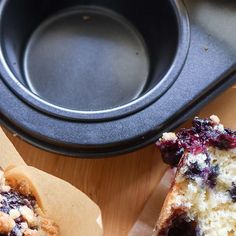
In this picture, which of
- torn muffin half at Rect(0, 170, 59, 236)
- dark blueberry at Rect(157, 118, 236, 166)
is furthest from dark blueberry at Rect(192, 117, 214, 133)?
torn muffin half at Rect(0, 170, 59, 236)

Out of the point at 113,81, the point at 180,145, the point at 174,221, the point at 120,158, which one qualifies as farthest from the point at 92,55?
the point at 174,221

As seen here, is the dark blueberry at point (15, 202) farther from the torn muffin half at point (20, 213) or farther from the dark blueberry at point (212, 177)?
the dark blueberry at point (212, 177)

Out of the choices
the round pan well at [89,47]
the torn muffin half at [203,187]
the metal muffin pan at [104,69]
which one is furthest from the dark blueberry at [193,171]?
the round pan well at [89,47]

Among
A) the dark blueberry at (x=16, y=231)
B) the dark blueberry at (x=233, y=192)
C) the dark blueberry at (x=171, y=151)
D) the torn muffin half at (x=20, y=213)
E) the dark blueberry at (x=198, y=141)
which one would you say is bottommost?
the dark blueberry at (x=16, y=231)

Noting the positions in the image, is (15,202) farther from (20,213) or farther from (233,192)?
(233,192)

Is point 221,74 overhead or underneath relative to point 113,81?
overhead

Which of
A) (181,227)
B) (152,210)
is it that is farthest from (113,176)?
(181,227)

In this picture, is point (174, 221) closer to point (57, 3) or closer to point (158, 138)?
point (158, 138)
